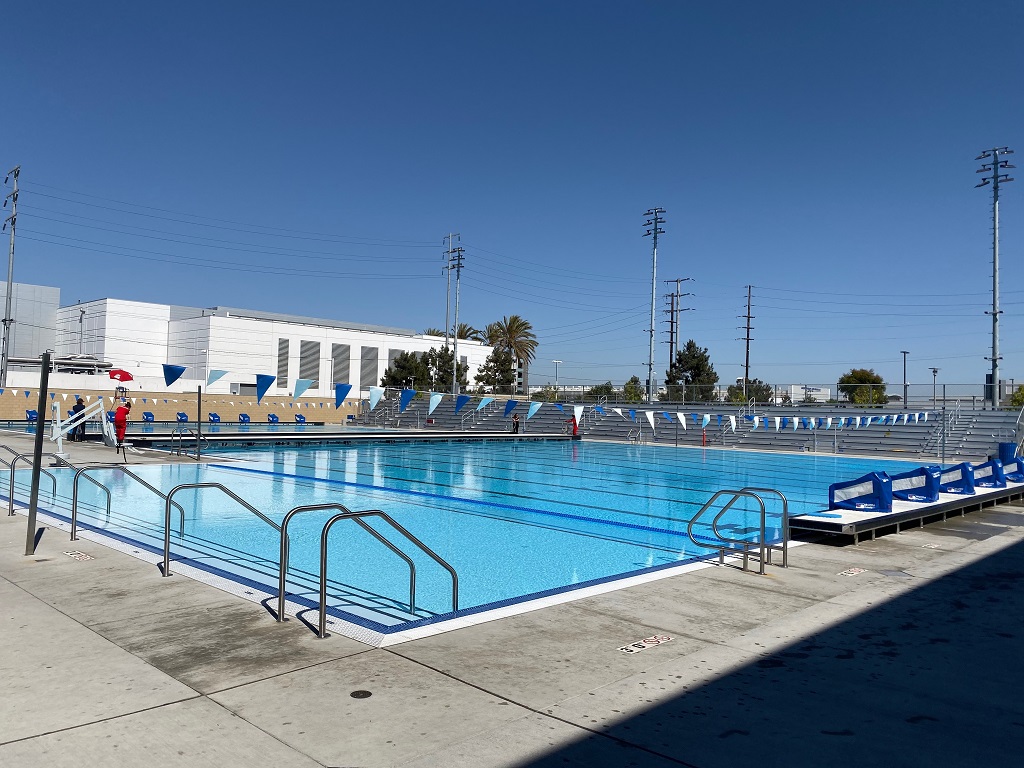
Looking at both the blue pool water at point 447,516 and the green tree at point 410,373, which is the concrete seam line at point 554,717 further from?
the green tree at point 410,373

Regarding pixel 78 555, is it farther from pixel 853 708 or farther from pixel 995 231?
pixel 995 231

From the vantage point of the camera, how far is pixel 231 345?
2395 inches

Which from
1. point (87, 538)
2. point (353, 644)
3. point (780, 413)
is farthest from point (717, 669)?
point (780, 413)

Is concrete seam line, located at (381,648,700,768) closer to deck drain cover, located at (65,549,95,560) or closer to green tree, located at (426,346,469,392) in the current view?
deck drain cover, located at (65,549,95,560)

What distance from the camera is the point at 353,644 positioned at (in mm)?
4891

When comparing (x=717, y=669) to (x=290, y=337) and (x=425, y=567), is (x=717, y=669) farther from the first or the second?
(x=290, y=337)

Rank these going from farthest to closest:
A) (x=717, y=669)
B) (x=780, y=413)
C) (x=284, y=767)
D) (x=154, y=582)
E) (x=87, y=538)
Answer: (x=780, y=413) → (x=87, y=538) → (x=154, y=582) → (x=717, y=669) → (x=284, y=767)

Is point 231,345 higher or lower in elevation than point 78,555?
higher

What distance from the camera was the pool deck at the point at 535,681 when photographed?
3.39m

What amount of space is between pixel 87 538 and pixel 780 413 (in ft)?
110

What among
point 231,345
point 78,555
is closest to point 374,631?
point 78,555

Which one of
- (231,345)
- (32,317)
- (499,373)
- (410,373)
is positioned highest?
(32,317)

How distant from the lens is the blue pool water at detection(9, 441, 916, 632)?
314 inches

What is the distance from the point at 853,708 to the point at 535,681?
5.65 feet
